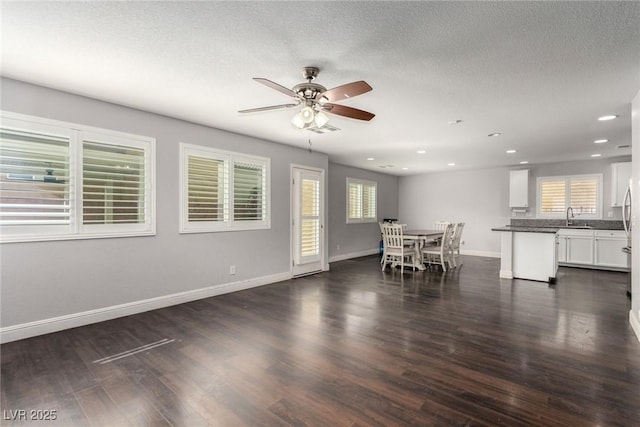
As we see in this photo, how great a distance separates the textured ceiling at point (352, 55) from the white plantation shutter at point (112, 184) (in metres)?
0.60

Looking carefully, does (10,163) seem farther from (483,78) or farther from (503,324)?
(503,324)

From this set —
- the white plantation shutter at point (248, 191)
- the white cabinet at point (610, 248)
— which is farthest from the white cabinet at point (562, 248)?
the white plantation shutter at point (248, 191)

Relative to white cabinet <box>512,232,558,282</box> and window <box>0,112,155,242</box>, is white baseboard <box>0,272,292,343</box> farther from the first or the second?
white cabinet <box>512,232,558,282</box>

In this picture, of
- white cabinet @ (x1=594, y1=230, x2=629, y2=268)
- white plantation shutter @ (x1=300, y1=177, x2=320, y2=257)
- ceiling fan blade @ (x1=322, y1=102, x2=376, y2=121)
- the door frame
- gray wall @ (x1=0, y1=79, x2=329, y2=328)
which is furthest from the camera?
white cabinet @ (x1=594, y1=230, x2=629, y2=268)

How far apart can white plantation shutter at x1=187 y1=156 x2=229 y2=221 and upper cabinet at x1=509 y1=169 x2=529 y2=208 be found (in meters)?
7.08

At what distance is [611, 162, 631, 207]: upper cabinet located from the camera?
629 centimetres

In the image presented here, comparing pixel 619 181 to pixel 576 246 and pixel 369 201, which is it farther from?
pixel 369 201

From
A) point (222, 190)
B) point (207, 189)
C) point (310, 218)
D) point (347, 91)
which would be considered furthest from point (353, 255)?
point (347, 91)

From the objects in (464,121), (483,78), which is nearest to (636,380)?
(483,78)

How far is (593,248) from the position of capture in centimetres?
643

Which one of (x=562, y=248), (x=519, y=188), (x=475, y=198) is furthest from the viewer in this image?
Answer: (x=475, y=198)

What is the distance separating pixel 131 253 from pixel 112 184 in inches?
33.5

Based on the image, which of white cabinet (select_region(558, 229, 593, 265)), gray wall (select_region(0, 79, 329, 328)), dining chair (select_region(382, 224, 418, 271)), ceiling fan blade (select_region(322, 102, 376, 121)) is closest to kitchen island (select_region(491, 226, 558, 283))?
white cabinet (select_region(558, 229, 593, 265))

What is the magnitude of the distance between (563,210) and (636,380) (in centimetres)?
631
